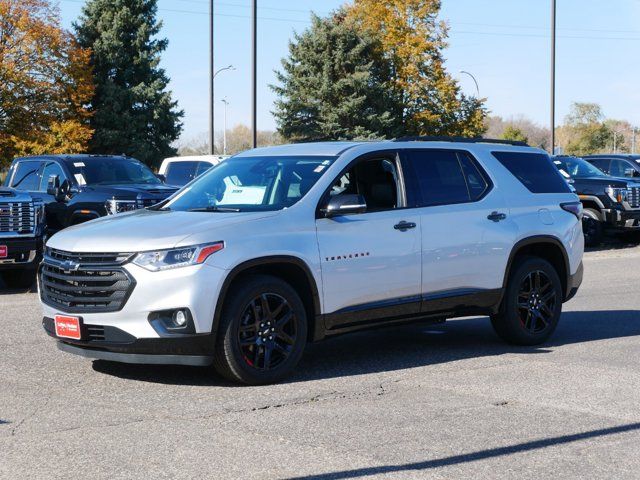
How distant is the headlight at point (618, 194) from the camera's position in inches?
858

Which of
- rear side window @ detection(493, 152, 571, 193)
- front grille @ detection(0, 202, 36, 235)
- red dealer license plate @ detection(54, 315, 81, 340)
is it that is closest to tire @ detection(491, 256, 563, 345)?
rear side window @ detection(493, 152, 571, 193)

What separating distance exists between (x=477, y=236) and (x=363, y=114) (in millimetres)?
45979

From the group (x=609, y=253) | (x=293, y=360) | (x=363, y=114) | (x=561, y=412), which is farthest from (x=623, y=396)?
(x=363, y=114)

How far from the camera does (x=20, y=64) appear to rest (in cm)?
4734

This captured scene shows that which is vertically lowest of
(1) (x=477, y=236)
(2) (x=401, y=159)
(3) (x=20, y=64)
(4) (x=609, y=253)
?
(4) (x=609, y=253)

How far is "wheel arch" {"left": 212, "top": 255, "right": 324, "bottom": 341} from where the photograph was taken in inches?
280

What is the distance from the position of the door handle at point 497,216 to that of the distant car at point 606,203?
13620 millimetres

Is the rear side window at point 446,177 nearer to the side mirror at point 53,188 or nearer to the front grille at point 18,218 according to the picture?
the front grille at point 18,218

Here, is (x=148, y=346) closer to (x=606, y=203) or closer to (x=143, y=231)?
(x=143, y=231)

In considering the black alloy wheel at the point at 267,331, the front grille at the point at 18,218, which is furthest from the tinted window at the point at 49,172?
the black alloy wheel at the point at 267,331

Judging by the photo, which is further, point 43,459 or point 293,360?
point 293,360

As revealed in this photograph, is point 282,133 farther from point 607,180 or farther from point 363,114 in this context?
point 607,180

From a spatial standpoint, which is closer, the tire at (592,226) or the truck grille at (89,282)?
the truck grille at (89,282)

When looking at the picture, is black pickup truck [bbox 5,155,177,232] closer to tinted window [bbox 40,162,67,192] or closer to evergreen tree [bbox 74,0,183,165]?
tinted window [bbox 40,162,67,192]
